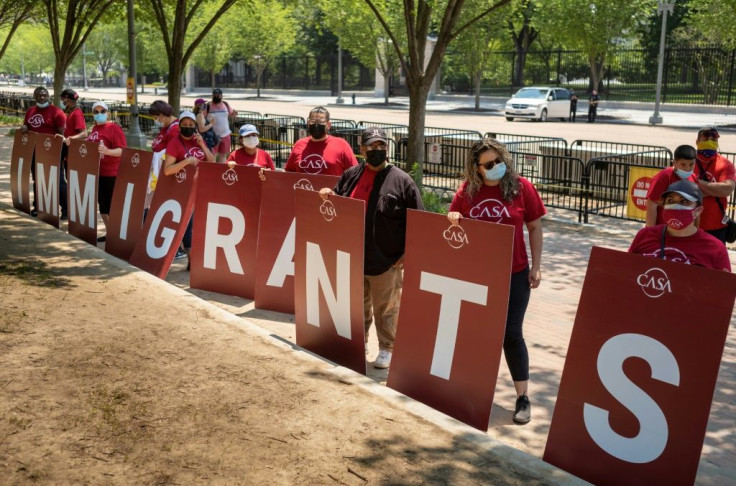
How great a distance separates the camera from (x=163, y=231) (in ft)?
32.2

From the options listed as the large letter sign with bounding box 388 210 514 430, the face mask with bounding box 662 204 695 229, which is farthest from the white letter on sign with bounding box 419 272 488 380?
the face mask with bounding box 662 204 695 229

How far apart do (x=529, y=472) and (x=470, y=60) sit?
146ft

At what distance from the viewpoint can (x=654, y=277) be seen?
187 inches

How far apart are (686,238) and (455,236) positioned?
4.73 feet

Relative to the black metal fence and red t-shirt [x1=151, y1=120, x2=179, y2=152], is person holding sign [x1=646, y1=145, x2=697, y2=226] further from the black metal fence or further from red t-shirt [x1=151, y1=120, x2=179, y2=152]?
the black metal fence

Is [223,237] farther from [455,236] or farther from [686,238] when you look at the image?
[686,238]

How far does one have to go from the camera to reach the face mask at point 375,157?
6.72 meters

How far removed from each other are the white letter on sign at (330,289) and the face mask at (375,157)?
2.42 feet

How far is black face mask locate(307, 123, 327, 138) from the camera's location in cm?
829

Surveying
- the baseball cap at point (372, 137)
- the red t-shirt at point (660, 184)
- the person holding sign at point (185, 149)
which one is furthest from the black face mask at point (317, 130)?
the red t-shirt at point (660, 184)

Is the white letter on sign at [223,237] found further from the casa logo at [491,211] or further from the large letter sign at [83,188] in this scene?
the casa logo at [491,211]

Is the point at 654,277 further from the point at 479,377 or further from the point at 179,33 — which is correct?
the point at 179,33

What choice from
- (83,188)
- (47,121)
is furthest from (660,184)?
(47,121)

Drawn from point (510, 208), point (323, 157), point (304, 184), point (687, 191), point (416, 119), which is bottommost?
point (304, 184)
